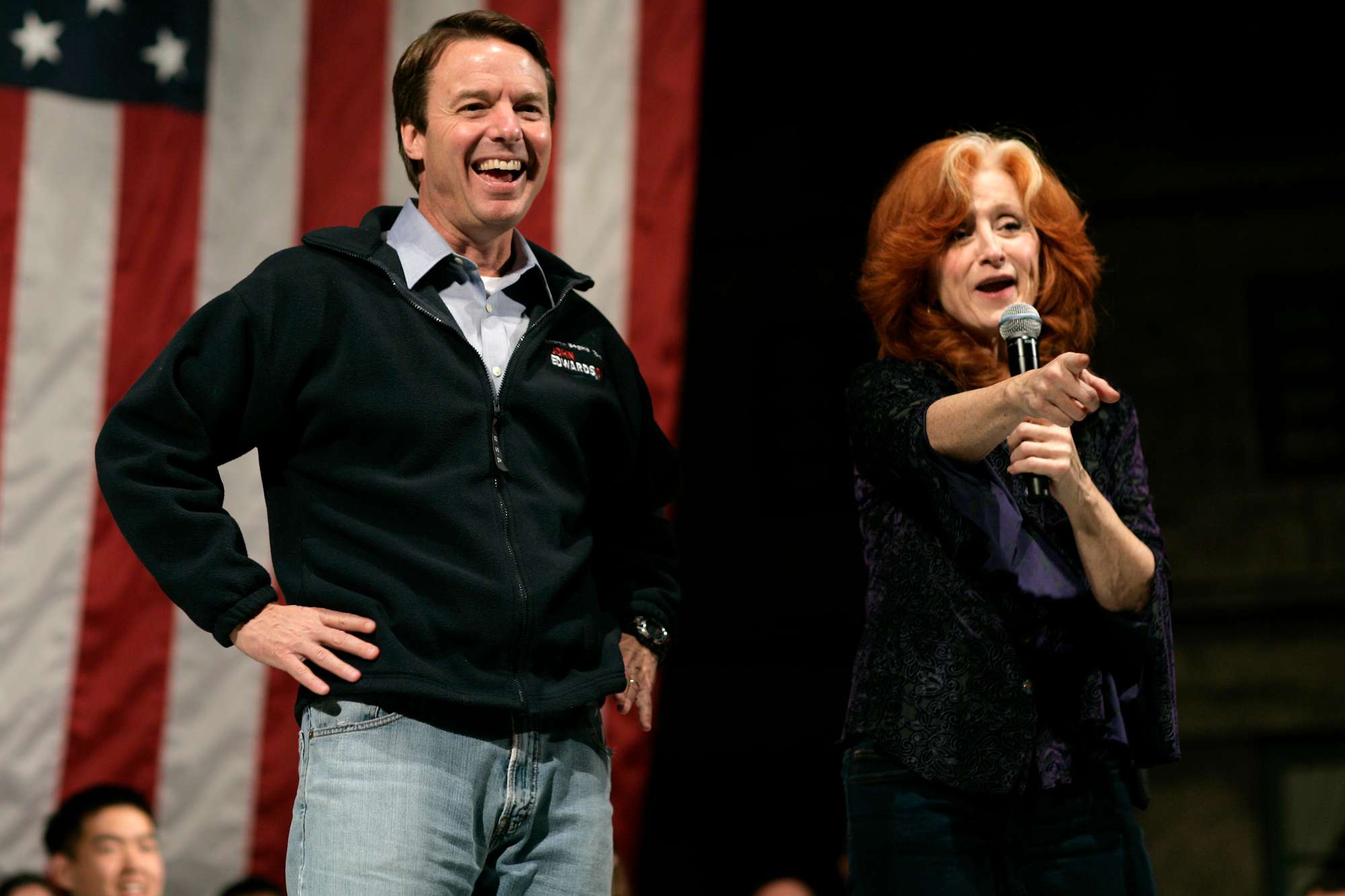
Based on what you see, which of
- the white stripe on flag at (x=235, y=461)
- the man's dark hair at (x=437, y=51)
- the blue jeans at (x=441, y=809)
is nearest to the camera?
the blue jeans at (x=441, y=809)

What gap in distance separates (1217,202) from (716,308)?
381cm

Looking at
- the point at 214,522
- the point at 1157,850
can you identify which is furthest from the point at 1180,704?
the point at 214,522

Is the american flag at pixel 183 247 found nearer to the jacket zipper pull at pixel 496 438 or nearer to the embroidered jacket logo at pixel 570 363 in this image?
the embroidered jacket logo at pixel 570 363

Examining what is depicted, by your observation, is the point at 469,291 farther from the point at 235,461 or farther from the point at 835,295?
the point at 835,295

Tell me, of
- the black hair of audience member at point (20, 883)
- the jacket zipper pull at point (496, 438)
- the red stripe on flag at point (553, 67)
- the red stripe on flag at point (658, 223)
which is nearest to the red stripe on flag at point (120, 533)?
the black hair of audience member at point (20, 883)

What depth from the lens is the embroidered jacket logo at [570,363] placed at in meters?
2.30

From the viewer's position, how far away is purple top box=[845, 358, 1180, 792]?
2.20 metres

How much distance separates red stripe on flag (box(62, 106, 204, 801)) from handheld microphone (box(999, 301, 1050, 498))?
3.16 meters

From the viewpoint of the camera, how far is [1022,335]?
2.16 metres

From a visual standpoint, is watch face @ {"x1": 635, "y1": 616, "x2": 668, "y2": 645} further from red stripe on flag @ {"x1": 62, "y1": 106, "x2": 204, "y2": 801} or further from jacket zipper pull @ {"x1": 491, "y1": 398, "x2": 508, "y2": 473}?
red stripe on flag @ {"x1": 62, "y1": 106, "x2": 204, "y2": 801}

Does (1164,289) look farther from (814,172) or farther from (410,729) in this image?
(410,729)

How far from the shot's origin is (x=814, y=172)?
12.1 metres

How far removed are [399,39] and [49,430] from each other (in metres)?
1.63

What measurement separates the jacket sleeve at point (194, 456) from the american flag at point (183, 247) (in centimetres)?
249
